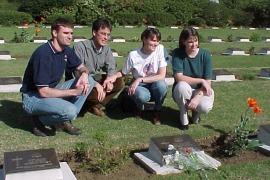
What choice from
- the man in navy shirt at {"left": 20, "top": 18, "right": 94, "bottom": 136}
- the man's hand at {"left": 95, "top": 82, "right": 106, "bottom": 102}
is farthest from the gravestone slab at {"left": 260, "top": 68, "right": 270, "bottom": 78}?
the man in navy shirt at {"left": 20, "top": 18, "right": 94, "bottom": 136}

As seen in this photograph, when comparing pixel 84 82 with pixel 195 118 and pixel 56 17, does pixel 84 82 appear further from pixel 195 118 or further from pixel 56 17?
pixel 56 17


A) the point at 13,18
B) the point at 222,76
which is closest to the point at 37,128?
the point at 222,76

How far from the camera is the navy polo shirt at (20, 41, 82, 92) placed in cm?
475

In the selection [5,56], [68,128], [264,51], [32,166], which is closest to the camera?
[32,166]

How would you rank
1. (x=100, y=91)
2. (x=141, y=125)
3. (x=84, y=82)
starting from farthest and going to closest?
(x=141, y=125), (x=100, y=91), (x=84, y=82)

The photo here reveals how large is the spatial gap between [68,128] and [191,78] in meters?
1.62

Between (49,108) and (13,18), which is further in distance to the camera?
(13,18)

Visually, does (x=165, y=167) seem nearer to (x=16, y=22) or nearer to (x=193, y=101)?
(x=193, y=101)

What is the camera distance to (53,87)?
5043 millimetres

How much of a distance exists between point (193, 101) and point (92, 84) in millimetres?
1207

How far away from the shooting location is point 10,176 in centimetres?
360

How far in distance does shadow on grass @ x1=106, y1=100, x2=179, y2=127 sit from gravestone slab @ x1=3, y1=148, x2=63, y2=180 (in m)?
2.11

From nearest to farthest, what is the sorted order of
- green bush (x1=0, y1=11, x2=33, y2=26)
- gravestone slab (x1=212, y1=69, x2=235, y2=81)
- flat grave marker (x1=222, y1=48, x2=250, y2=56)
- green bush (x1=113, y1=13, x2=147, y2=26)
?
gravestone slab (x1=212, y1=69, x2=235, y2=81) → flat grave marker (x1=222, y1=48, x2=250, y2=56) → green bush (x1=0, y1=11, x2=33, y2=26) → green bush (x1=113, y1=13, x2=147, y2=26)

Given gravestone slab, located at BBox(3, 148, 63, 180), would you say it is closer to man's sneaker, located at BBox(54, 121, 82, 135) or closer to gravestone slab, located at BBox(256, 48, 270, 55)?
man's sneaker, located at BBox(54, 121, 82, 135)
